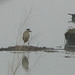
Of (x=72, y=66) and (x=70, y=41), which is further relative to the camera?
(x=70, y=41)

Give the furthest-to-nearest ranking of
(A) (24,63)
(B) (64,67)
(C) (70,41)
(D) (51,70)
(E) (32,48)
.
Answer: (C) (70,41) → (E) (32,48) → (A) (24,63) → (B) (64,67) → (D) (51,70)

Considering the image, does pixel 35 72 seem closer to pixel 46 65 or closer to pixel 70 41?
pixel 46 65

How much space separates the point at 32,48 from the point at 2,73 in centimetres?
779

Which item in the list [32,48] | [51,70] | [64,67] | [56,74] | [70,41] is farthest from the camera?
[70,41]

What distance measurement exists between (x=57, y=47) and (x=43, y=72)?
8.30m

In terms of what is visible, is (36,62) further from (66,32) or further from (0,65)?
(66,32)

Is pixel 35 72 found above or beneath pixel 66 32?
beneath

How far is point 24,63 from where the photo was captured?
9.54 m

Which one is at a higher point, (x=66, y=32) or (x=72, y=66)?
(x=66, y=32)

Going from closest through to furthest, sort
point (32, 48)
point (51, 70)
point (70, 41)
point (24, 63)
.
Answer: point (51, 70) < point (24, 63) < point (32, 48) < point (70, 41)

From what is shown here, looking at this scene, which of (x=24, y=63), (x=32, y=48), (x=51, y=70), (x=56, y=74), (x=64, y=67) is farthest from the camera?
(x=32, y=48)

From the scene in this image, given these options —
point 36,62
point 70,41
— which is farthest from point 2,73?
point 70,41

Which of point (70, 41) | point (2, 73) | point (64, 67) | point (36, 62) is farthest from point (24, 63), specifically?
point (70, 41)

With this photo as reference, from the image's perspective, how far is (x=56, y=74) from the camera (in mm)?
7621
